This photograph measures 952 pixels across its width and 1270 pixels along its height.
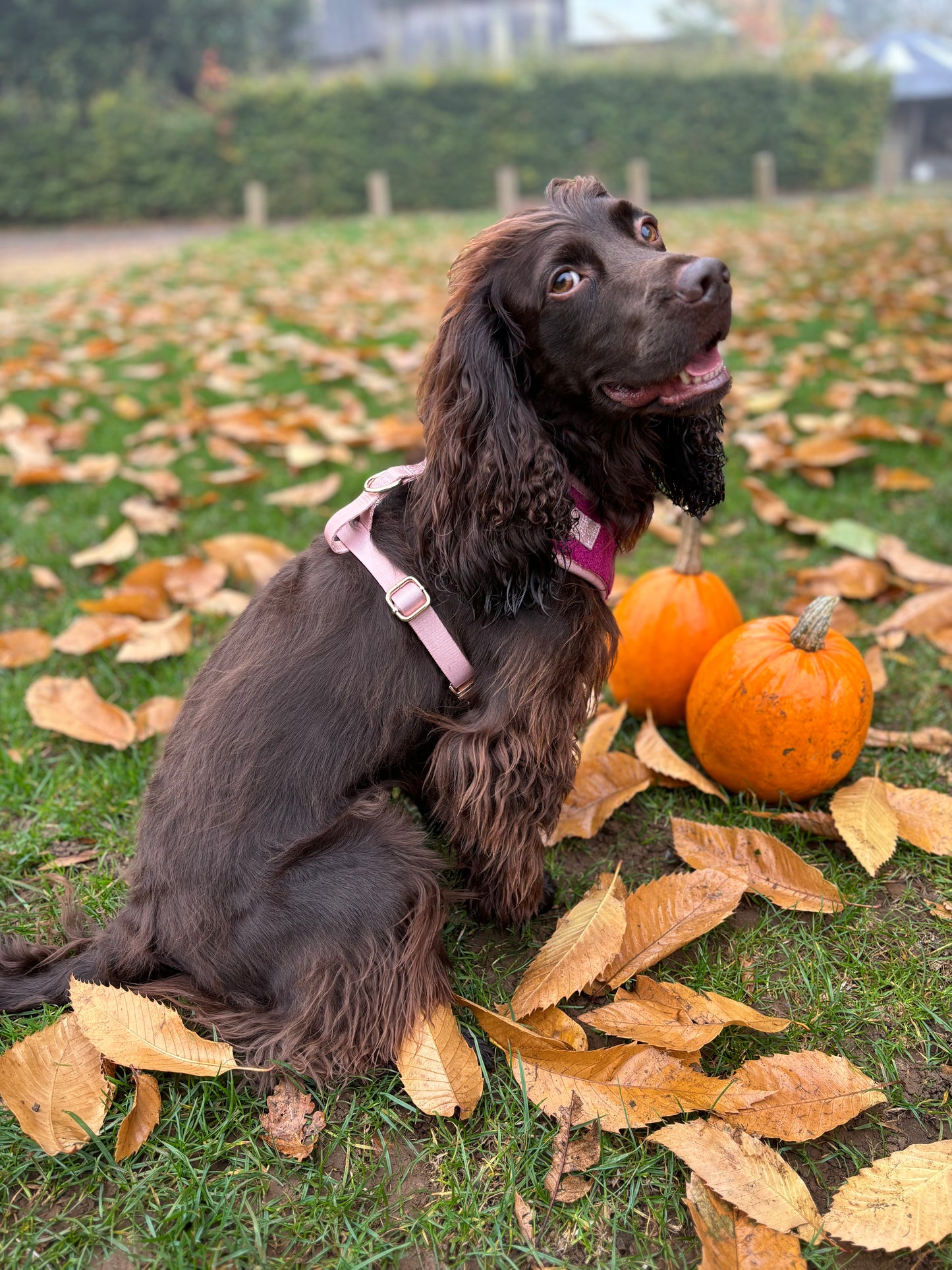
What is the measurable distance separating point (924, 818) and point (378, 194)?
26.2 metres

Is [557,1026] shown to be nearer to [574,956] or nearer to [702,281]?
[574,956]

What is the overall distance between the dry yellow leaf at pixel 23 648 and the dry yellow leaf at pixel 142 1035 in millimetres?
1958

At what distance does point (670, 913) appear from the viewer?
2.14 metres

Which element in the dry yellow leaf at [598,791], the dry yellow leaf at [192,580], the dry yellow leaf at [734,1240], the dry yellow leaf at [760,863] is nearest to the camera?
the dry yellow leaf at [734,1240]

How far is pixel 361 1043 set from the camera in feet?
6.28

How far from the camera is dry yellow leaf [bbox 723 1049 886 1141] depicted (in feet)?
5.63

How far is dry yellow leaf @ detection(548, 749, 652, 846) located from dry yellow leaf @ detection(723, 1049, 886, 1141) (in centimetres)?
89

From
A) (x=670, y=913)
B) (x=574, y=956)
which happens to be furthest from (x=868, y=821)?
(x=574, y=956)

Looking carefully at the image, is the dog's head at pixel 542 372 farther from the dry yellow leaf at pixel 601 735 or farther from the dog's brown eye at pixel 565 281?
the dry yellow leaf at pixel 601 735

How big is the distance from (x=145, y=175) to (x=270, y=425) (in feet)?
82.4

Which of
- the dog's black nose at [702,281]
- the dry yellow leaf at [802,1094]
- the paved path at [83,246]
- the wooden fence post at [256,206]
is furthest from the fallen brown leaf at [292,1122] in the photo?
the wooden fence post at [256,206]

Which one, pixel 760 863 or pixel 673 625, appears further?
pixel 673 625

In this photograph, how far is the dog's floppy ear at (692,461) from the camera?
2279mm

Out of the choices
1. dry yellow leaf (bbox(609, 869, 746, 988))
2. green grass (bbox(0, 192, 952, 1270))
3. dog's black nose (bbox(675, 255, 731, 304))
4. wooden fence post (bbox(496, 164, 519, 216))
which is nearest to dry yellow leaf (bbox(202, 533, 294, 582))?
green grass (bbox(0, 192, 952, 1270))
